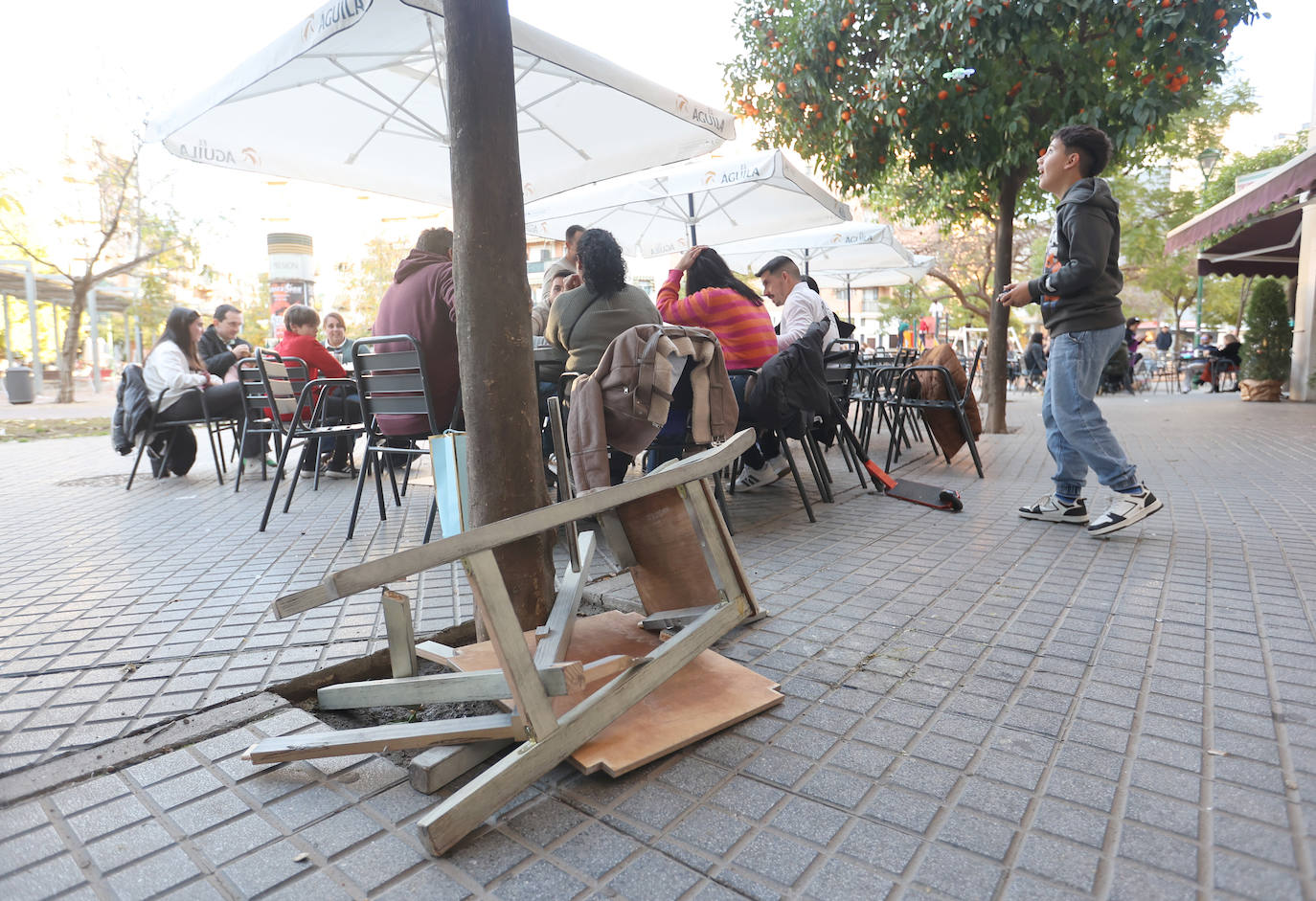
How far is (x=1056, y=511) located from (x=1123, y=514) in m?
0.41

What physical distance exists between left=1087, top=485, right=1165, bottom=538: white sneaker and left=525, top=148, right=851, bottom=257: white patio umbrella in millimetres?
4177

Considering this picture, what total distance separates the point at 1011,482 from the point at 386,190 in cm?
572

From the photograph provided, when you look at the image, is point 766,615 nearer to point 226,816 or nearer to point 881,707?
point 881,707

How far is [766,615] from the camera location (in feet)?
9.55

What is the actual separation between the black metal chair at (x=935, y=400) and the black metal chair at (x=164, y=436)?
5917 millimetres

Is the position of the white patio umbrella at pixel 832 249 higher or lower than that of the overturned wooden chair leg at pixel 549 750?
higher

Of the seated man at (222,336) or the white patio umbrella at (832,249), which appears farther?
the white patio umbrella at (832,249)

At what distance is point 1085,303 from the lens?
4062 mm

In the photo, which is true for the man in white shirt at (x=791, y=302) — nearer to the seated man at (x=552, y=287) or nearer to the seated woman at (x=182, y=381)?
the seated man at (x=552, y=287)

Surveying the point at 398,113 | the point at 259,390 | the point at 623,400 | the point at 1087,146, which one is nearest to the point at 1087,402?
the point at 1087,146

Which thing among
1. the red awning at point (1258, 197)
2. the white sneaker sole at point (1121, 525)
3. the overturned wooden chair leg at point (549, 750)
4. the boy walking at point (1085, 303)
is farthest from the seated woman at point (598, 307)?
the red awning at point (1258, 197)

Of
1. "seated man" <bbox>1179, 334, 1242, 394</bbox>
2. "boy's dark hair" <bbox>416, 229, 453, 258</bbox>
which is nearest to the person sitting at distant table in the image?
"boy's dark hair" <bbox>416, 229, 453, 258</bbox>

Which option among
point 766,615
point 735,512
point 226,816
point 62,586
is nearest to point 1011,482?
point 735,512

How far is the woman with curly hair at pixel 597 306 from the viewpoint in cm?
407
